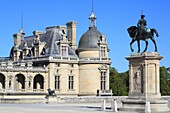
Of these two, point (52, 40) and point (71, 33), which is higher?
point (71, 33)

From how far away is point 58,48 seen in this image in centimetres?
6197

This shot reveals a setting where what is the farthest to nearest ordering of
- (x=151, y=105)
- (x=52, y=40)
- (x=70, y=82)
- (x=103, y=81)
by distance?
(x=103, y=81) → (x=70, y=82) → (x=52, y=40) → (x=151, y=105)

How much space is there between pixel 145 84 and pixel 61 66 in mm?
34736

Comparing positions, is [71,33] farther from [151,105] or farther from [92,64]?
[151,105]

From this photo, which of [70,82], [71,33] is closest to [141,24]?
[70,82]

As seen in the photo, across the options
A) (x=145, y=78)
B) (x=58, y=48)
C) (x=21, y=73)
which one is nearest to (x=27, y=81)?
(x=21, y=73)

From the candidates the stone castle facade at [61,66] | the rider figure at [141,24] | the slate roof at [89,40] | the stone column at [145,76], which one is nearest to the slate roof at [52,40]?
the stone castle facade at [61,66]

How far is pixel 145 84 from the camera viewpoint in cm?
2742

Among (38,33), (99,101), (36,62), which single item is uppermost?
(38,33)

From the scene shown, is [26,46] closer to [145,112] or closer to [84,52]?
[84,52]

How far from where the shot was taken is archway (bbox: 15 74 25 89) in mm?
60844

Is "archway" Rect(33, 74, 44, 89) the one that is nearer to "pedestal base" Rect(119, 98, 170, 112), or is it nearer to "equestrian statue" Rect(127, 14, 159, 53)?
"equestrian statue" Rect(127, 14, 159, 53)

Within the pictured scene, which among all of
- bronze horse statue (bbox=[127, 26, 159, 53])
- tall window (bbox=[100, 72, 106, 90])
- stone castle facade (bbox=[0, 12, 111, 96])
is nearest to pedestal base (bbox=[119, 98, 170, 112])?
bronze horse statue (bbox=[127, 26, 159, 53])

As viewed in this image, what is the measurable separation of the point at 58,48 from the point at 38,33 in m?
6.64
